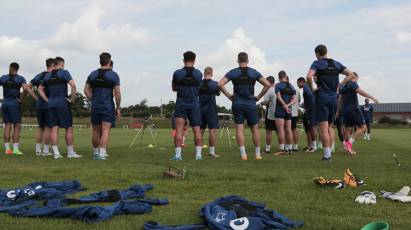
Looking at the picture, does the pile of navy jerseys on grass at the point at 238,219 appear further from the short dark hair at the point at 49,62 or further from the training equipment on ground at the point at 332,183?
the short dark hair at the point at 49,62

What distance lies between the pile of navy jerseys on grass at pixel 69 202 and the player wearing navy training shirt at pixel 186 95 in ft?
14.7

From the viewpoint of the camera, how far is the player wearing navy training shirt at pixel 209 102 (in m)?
12.2

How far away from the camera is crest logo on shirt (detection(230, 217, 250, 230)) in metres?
4.16

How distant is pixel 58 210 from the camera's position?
4613 mm

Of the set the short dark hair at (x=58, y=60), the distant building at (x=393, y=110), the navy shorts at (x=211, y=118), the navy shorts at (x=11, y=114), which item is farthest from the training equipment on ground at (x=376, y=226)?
the distant building at (x=393, y=110)

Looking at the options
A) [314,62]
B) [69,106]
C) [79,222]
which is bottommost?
[79,222]

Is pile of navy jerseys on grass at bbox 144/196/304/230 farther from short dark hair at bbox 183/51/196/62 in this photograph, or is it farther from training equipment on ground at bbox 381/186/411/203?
short dark hair at bbox 183/51/196/62

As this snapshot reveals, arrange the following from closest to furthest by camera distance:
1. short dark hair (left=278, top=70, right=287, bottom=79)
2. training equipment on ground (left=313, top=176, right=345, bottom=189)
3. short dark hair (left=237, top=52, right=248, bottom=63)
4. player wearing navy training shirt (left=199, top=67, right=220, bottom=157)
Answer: training equipment on ground (left=313, top=176, right=345, bottom=189)
short dark hair (left=237, top=52, right=248, bottom=63)
player wearing navy training shirt (left=199, top=67, right=220, bottom=157)
short dark hair (left=278, top=70, right=287, bottom=79)

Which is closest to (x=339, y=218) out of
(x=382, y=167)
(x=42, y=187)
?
(x=42, y=187)

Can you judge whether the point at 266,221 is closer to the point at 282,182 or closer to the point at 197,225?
the point at 197,225

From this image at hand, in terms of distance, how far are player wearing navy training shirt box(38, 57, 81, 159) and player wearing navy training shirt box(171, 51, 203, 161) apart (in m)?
2.52

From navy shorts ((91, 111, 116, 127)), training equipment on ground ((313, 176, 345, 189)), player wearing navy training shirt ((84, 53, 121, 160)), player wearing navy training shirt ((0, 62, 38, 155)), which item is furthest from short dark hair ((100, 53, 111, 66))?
training equipment on ground ((313, 176, 345, 189))

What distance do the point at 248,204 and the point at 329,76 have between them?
5905 millimetres

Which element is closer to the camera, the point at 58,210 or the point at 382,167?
the point at 58,210
